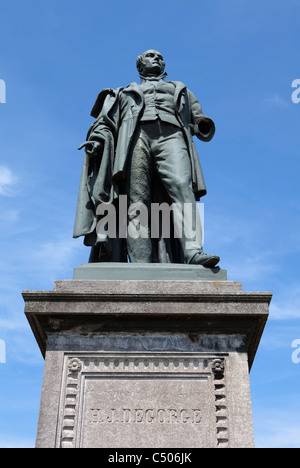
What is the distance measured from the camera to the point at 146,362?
597 cm

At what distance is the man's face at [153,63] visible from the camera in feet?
28.4

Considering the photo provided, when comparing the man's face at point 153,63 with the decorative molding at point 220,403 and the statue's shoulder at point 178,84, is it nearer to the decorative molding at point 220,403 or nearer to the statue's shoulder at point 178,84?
the statue's shoulder at point 178,84

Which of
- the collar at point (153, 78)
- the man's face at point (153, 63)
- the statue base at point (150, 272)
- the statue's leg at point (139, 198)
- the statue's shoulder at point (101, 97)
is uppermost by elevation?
the man's face at point (153, 63)

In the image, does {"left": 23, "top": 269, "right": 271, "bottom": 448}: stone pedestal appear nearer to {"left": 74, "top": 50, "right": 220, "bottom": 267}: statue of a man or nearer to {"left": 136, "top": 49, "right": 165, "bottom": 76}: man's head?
{"left": 74, "top": 50, "right": 220, "bottom": 267}: statue of a man

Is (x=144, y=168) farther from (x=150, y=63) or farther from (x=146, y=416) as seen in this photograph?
(x=146, y=416)

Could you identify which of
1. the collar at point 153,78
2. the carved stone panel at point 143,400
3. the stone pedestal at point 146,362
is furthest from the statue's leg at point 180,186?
the carved stone panel at point 143,400

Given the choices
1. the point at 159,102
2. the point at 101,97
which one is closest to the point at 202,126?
the point at 159,102

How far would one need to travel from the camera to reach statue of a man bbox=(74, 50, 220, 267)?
7277 millimetres

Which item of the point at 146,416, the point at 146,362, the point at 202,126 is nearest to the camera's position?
the point at 146,416

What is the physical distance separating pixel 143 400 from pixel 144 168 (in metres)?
3.09

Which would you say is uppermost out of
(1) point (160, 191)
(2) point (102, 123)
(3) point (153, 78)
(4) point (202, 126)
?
(3) point (153, 78)

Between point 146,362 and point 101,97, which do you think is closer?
point 146,362

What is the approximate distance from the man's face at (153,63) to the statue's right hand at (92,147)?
169cm

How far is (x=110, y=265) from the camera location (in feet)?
22.2
